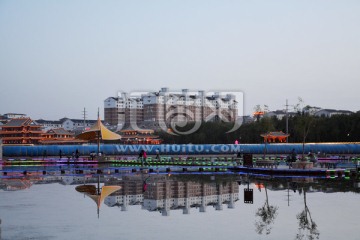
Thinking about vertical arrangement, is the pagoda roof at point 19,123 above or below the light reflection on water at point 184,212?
above

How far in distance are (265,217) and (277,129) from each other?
313 feet

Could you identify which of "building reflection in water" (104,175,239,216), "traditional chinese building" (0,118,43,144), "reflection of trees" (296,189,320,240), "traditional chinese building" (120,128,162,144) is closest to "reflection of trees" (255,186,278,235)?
"reflection of trees" (296,189,320,240)

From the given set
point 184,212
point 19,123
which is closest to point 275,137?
point 19,123

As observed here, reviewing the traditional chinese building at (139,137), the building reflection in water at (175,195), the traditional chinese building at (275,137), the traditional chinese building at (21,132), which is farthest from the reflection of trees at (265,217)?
the traditional chinese building at (21,132)

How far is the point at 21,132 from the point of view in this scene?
425 ft

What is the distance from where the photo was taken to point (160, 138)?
132125 millimetres

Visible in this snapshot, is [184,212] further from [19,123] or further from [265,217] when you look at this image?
[19,123]

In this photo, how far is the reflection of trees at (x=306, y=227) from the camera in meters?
13.8

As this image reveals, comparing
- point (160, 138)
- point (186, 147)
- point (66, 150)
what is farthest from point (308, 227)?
point (160, 138)

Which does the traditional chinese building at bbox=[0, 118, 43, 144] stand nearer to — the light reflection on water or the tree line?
the tree line

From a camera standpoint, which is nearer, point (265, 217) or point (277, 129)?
point (265, 217)

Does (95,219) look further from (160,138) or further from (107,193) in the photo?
(160,138)

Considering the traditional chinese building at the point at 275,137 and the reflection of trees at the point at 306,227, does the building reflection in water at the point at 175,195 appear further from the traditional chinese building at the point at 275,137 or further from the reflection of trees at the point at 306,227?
the traditional chinese building at the point at 275,137

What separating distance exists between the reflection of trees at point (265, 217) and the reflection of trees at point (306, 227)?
81 centimetres
